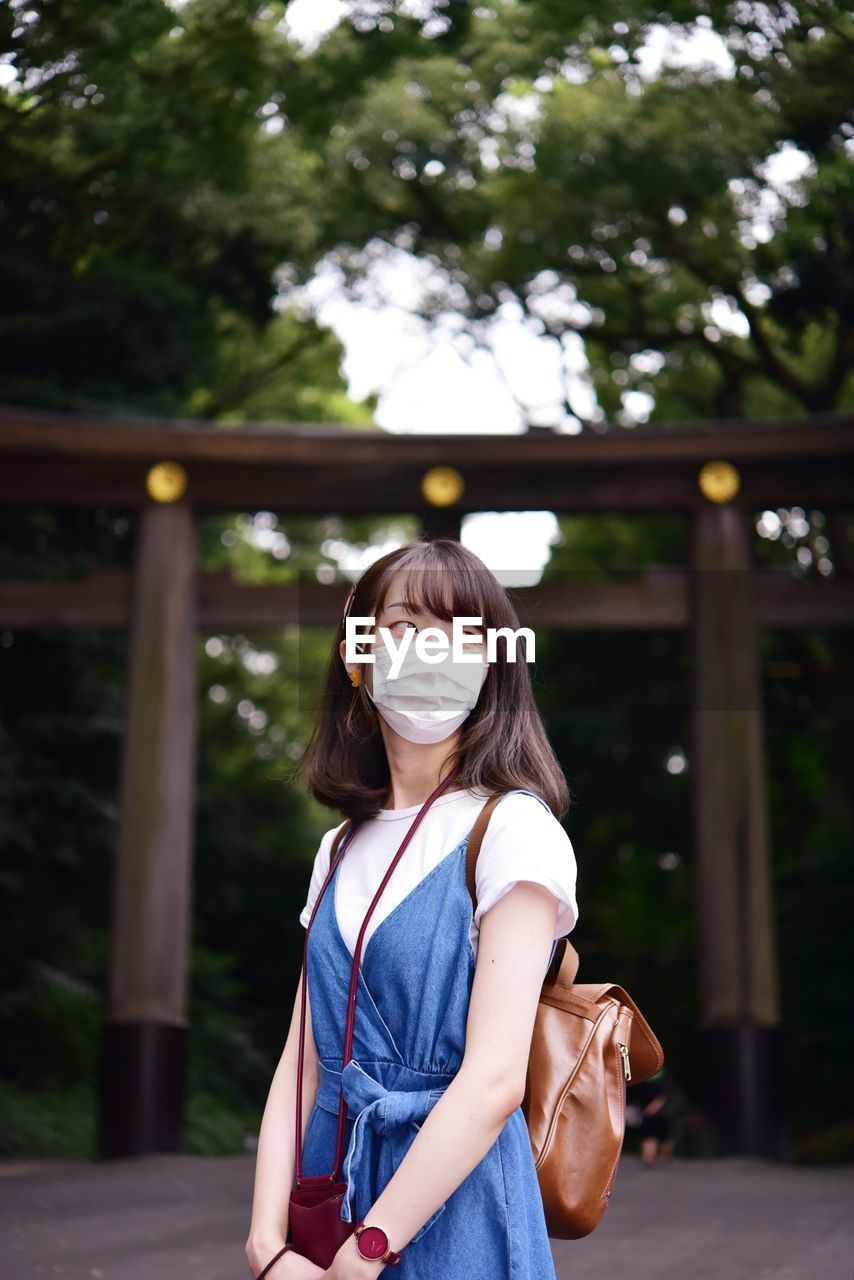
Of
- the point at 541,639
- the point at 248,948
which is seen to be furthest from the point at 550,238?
the point at 248,948

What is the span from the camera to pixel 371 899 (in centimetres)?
153

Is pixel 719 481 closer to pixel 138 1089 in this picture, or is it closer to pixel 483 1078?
pixel 138 1089

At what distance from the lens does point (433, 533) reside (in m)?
6.95

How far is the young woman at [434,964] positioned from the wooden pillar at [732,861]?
580 centimetres

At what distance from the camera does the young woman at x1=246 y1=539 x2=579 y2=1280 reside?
135 centimetres

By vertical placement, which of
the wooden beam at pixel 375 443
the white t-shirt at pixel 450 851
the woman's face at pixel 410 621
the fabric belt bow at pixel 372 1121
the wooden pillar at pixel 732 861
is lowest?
the wooden pillar at pixel 732 861

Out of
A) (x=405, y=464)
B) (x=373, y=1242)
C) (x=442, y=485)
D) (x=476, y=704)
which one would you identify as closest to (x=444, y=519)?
(x=442, y=485)

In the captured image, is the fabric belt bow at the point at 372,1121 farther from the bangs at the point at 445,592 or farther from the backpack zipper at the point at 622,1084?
the bangs at the point at 445,592

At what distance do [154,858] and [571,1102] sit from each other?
590cm

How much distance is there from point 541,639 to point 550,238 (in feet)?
13.6

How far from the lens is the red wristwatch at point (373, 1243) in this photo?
1.29 meters

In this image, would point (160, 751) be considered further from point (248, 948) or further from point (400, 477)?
point (248, 948)

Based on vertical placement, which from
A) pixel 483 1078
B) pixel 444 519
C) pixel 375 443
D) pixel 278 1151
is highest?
pixel 483 1078

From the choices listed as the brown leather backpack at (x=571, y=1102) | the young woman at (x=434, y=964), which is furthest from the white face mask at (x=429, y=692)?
the brown leather backpack at (x=571, y=1102)
